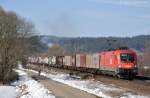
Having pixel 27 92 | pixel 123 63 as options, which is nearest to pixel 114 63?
pixel 123 63

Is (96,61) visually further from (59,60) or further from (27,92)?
(59,60)

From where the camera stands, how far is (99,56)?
60594mm

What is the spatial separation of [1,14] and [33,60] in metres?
103

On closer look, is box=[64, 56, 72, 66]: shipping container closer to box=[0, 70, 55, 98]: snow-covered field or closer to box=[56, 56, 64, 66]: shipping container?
box=[56, 56, 64, 66]: shipping container

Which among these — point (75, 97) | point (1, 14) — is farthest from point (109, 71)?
point (75, 97)

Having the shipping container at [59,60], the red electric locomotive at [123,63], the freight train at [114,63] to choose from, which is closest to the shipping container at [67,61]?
the shipping container at [59,60]

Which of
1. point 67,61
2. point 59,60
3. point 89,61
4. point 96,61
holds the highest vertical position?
point 59,60

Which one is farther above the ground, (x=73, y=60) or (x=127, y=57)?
(x=73, y=60)

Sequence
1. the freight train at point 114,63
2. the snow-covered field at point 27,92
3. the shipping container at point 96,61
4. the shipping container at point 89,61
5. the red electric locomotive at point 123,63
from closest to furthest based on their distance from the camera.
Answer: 1. the snow-covered field at point 27,92
2. the red electric locomotive at point 123,63
3. the freight train at point 114,63
4. the shipping container at point 96,61
5. the shipping container at point 89,61

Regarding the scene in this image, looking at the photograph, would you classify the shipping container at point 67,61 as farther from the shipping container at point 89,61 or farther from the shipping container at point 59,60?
the shipping container at point 89,61

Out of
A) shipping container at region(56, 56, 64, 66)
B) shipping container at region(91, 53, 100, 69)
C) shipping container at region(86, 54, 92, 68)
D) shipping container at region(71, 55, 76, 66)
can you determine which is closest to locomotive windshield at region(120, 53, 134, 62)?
shipping container at region(91, 53, 100, 69)

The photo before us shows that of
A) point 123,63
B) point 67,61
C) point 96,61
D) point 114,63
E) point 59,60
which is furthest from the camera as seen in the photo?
point 59,60

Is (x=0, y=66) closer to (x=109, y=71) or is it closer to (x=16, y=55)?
(x=16, y=55)

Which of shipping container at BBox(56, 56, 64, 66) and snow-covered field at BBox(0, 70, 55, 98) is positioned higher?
shipping container at BBox(56, 56, 64, 66)
